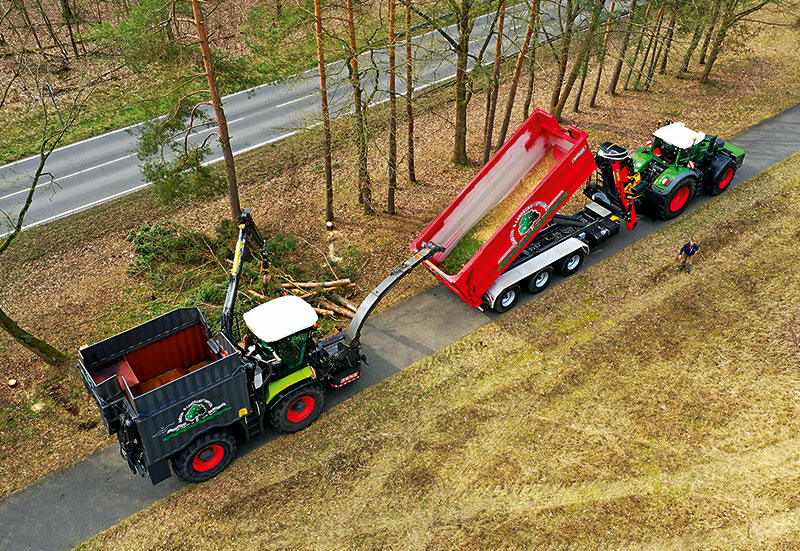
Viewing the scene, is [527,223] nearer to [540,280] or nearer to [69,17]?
[540,280]

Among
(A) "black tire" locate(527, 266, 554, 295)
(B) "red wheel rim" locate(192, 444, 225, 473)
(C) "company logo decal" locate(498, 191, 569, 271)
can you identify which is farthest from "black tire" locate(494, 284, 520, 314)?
(B) "red wheel rim" locate(192, 444, 225, 473)

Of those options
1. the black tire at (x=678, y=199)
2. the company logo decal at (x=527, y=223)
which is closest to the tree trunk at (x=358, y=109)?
the company logo decal at (x=527, y=223)

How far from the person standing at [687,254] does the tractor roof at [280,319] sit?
32.4 ft

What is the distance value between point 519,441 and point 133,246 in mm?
12477

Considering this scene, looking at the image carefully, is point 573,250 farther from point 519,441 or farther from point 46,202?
point 46,202

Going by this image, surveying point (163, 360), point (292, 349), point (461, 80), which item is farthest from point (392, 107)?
point (163, 360)

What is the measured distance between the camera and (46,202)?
1922 cm

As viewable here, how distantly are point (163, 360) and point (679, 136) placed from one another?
14854 millimetres

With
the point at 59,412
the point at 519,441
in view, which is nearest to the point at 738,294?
the point at 519,441

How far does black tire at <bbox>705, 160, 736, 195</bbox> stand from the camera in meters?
16.8

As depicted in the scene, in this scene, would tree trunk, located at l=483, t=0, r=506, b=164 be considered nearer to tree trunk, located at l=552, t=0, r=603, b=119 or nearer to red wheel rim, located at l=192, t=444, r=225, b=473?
tree trunk, located at l=552, t=0, r=603, b=119

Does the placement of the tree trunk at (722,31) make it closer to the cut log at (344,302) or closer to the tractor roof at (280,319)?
the cut log at (344,302)

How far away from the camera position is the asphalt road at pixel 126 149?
61.4ft

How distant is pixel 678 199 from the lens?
1630 cm
